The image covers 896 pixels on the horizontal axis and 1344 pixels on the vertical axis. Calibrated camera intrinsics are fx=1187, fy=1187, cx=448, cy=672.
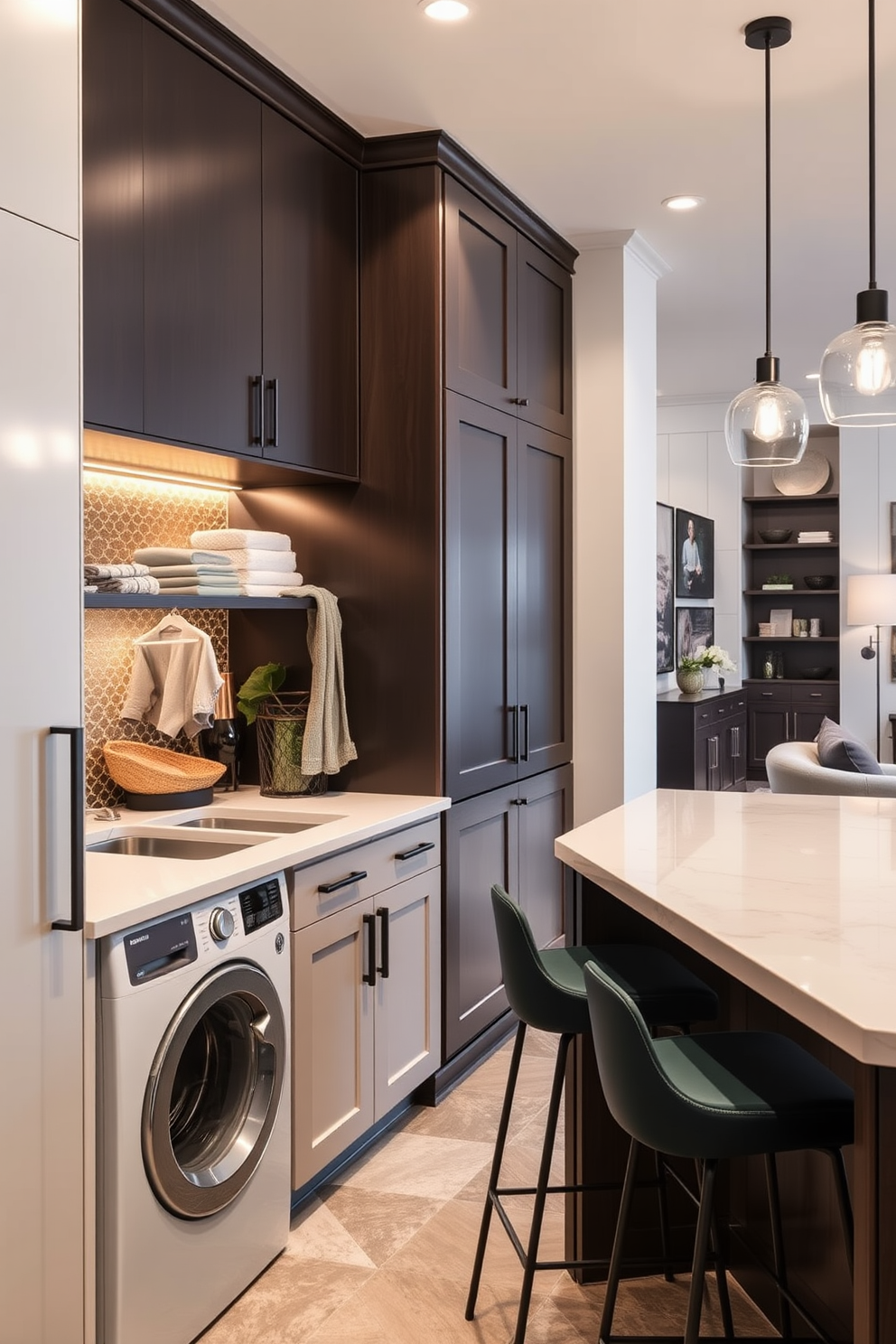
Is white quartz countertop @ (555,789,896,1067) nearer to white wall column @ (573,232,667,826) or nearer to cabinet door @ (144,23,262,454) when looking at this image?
cabinet door @ (144,23,262,454)

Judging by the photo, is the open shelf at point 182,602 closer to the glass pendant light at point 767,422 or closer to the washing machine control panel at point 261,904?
the washing machine control panel at point 261,904

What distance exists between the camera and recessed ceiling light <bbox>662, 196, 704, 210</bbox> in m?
4.09

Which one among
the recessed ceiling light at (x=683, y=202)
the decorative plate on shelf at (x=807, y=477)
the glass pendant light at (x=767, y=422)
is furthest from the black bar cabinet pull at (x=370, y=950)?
the decorative plate on shelf at (x=807, y=477)

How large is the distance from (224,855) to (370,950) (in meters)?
0.55

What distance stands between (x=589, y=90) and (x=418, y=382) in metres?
0.92

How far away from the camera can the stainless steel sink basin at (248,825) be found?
3090 mm

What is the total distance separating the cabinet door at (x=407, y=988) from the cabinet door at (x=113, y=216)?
1423 millimetres

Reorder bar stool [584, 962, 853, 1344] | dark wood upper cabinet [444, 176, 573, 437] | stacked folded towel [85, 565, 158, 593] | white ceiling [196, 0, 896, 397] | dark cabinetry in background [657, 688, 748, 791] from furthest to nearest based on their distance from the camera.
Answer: dark cabinetry in background [657, 688, 748, 791], dark wood upper cabinet [444, 176, 573, 437], white ceiling [196, 0, 896, 397], stacked folded towel [85, 565, 158, 593], bar stool [584, 962, 853, 1344]

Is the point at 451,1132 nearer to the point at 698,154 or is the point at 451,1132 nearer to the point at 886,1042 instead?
the point at 886,1042

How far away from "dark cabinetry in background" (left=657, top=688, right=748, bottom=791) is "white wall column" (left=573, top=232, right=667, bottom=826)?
2431 mm

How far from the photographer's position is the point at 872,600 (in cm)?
783

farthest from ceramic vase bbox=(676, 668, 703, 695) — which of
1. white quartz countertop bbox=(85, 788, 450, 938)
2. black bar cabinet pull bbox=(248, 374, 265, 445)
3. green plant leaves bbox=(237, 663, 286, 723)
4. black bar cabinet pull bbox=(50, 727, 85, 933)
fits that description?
black bar cabinet pull bbox=(50, 727, 85, 933)

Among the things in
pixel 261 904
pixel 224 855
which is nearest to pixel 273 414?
pixel 224 855

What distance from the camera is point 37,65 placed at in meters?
1.88
